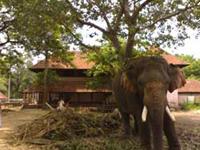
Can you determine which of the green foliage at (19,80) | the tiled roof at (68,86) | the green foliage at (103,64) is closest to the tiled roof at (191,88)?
the tiled roof at (68,86)

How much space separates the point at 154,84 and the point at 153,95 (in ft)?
1.20

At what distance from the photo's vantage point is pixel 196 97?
56.6 metres

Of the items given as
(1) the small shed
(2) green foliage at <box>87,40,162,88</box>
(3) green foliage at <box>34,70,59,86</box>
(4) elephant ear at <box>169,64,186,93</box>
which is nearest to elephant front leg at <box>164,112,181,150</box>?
(4) elephant ear at <box>169,64,186,93</box>

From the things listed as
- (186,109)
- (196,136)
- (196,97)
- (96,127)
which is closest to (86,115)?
(96,127)

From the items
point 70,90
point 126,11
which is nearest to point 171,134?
point 126,11

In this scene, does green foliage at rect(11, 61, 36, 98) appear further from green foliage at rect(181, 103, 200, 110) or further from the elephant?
the elephant

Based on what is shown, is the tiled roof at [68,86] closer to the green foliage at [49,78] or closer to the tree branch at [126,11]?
the green foliage at [49,78]

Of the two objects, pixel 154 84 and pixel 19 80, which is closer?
pixel 154 84

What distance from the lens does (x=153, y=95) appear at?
35.3 feet

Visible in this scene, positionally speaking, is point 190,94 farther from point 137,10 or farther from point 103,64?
point 137,10

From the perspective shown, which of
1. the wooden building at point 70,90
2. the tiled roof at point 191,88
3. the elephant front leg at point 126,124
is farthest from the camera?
the tiled roof at point 191,88

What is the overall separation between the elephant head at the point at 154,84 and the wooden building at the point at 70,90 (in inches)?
1168

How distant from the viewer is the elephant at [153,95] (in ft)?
34.8

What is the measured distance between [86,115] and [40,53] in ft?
50.4
